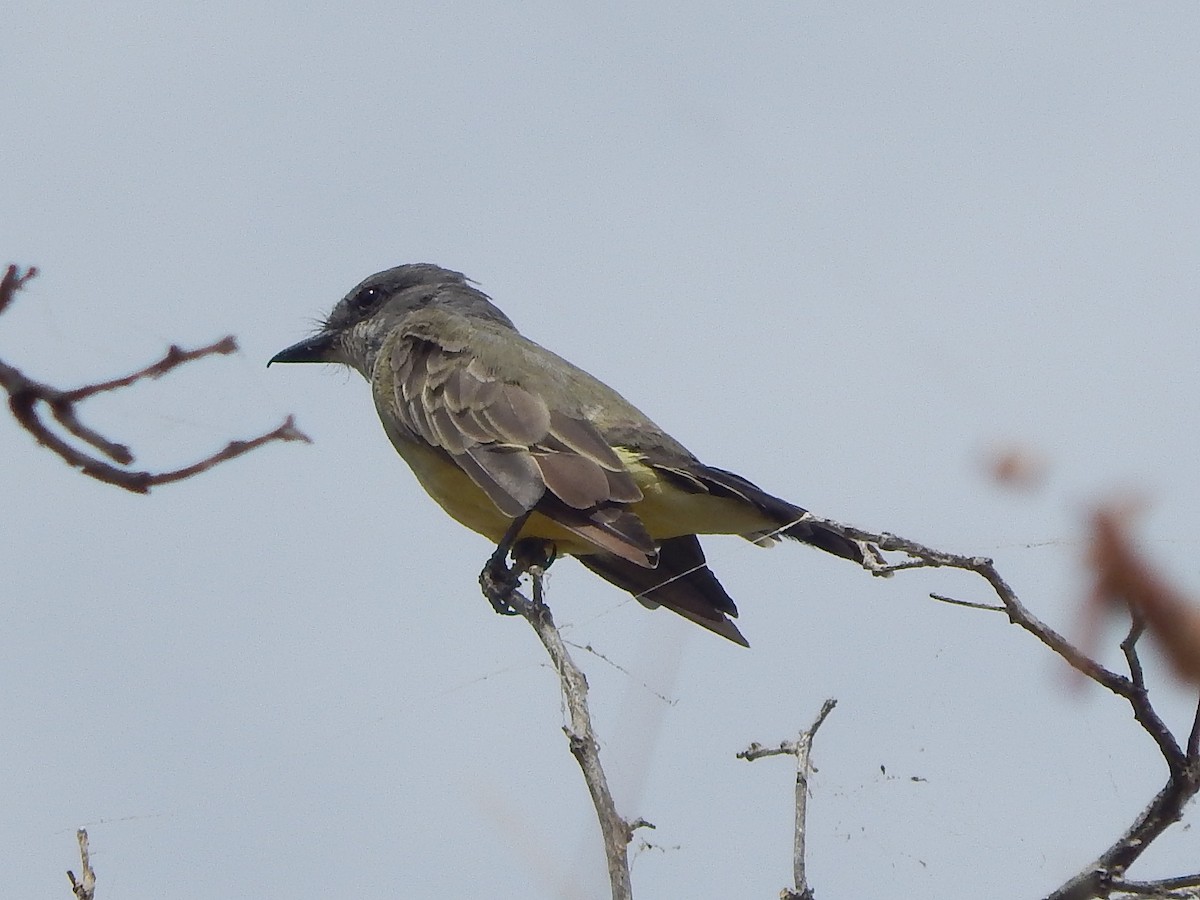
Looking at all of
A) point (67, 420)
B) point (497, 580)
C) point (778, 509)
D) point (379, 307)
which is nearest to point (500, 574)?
point (497, 580)

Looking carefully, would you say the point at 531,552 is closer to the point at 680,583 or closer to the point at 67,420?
the point at 680,583

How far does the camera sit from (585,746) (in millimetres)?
2600

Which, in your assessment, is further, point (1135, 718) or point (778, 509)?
point (778, 509)

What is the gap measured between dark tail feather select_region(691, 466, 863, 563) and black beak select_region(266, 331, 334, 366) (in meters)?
2.67

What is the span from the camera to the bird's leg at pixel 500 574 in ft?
17.4

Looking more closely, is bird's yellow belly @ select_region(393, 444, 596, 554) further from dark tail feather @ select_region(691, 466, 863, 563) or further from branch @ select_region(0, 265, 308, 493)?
branch @ select_region(0, 265, 308, 493)

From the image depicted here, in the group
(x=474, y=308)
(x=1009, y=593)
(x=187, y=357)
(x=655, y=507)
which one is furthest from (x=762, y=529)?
(x=187, y=357)

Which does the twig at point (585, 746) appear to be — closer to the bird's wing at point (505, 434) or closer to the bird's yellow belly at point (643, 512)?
the bird's wing at point (505, 434)

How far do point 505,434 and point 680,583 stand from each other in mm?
916

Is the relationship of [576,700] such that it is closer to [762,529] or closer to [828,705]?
[828,705]

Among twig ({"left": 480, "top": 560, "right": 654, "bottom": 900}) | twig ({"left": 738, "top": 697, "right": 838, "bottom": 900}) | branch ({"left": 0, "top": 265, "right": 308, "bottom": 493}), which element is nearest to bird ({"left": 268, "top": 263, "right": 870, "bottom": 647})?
twig ({"left": 480, "top": 560, "right": 654, "bottom": 900})

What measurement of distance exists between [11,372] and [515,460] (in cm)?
406

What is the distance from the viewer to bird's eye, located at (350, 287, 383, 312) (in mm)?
7414

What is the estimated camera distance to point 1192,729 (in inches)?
103
